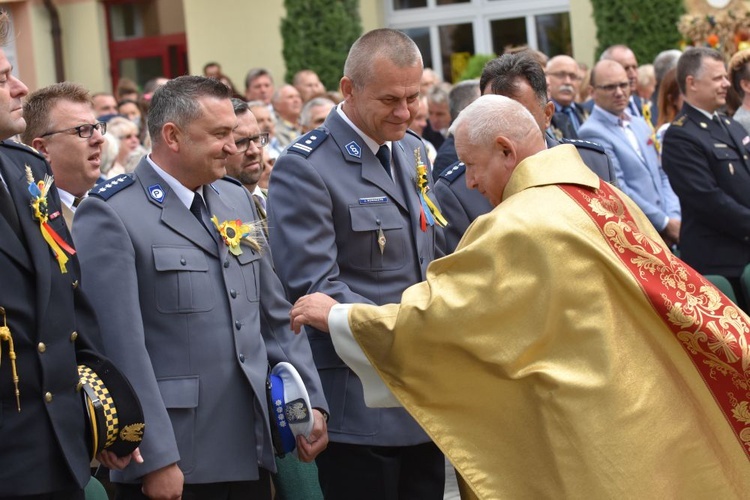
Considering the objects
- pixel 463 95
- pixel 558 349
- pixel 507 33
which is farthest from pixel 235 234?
pixel 507 33

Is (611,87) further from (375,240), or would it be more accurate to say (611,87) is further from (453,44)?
(453,44)

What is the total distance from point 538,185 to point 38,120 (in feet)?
7.15

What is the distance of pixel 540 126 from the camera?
545 cm

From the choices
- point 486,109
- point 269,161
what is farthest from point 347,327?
point 269,161

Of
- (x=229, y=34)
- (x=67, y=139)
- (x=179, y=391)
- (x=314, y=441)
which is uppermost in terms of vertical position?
(x=229, y=34)

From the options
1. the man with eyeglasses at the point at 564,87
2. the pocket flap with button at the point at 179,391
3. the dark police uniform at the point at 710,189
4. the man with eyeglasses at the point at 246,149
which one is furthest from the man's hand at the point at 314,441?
the man with eyeglasses at the point at 564,87

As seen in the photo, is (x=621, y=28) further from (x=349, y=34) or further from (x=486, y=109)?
(x=486, y=109)

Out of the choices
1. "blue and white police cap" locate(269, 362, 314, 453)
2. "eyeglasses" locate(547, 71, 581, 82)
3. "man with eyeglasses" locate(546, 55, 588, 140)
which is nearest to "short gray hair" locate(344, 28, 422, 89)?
"blue and white police cap" locate(269, 362, 314, 453)

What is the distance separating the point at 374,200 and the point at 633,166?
12.5ft

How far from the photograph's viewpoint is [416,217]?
189 inches

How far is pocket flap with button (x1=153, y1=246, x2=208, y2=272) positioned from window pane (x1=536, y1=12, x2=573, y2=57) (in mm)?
15653

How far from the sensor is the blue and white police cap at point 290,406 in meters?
4.18

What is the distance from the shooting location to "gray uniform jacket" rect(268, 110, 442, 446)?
455 cm

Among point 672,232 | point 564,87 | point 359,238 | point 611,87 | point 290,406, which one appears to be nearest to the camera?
point 290,406
